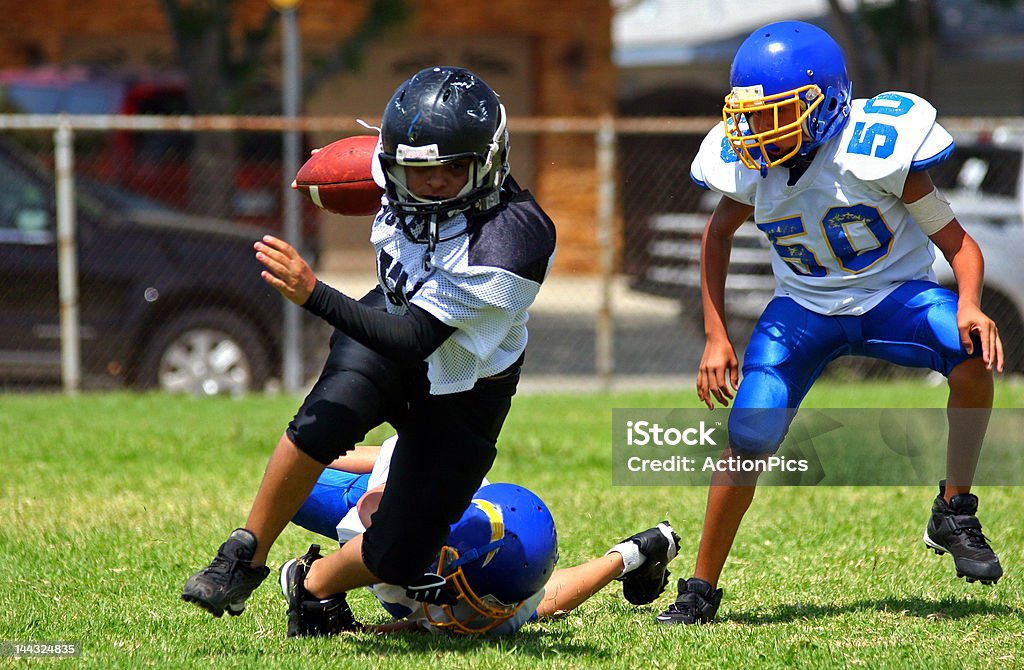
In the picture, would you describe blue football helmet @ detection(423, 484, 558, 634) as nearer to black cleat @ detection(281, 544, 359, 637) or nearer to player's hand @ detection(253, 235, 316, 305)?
black cleat @ detection(281, 544, 359, 637)

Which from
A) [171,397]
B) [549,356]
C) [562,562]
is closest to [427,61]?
[549,356]

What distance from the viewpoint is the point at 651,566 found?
13.6 ft

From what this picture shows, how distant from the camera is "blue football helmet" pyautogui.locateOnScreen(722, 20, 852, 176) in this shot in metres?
4.00

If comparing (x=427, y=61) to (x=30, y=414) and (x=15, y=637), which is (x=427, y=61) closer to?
(x=30, y=414)

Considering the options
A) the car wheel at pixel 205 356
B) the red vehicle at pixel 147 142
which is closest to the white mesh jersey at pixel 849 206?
the car wheel at pixel 205 356

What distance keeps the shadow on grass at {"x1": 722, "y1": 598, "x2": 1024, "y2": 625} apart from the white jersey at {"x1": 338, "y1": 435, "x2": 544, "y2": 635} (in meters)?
0.66

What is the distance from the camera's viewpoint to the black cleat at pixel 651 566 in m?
4.14

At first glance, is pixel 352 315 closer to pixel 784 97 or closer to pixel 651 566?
pixel 651 566

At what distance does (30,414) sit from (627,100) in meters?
12.6

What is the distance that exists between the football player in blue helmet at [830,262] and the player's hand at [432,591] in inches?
28.1

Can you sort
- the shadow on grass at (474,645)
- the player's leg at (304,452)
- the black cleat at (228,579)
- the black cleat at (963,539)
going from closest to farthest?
1. the black cleat at (228,579)
2. the player's leg at (304,452)
3. the shadow on grass at (474,645)
4. the black cleat at (963,539)

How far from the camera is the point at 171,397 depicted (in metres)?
A: 8.59

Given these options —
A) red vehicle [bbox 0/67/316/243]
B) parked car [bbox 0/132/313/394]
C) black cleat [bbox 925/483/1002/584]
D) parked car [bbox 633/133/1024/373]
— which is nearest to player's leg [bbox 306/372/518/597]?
black cleat [bbox 925/483/1002/584]

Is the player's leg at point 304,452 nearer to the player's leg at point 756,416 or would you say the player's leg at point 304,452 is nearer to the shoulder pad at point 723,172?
the player's leg at point 756,416
